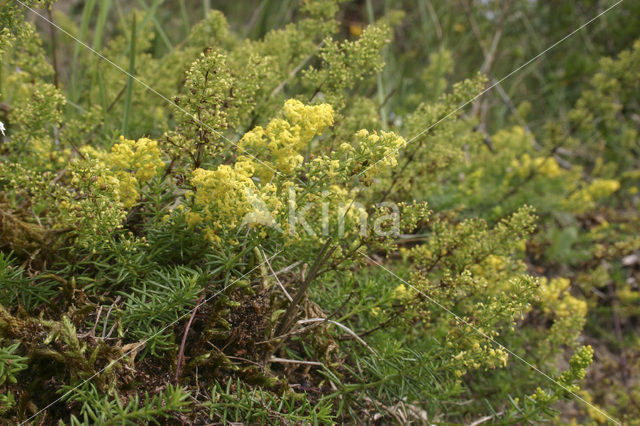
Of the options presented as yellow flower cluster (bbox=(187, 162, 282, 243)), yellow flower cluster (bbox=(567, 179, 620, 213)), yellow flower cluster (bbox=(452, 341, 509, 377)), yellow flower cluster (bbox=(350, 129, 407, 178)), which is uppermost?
yellow flower cluster (bbox=(350, 129, 407, 178))

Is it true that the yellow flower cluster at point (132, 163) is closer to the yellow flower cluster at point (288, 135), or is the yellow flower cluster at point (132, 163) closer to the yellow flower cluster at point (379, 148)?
the yellow flower cluster at point (288, 135)

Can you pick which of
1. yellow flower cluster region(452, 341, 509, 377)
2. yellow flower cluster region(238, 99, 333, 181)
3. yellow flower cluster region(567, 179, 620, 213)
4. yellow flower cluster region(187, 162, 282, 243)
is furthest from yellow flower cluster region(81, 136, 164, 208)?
yellow flower cluster region(567, 179, 620, 213)

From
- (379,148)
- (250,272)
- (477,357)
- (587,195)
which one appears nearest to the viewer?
(379,148)

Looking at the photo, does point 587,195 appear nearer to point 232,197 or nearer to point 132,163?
point 232,197

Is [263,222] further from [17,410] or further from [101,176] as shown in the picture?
[17,410]

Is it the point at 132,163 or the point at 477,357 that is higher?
the point at 132,163

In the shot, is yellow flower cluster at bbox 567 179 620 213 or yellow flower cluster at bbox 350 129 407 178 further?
yellow flower cluster at bbox 567 179 620 213

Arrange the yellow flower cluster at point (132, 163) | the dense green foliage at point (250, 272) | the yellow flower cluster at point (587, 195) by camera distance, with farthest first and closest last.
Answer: the yellow flower cluster at point (587, 195), the yellow flower cluster at point (132, 163), the dense green foliage at point (250, 272)

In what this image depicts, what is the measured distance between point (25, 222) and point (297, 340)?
1075 millimetres

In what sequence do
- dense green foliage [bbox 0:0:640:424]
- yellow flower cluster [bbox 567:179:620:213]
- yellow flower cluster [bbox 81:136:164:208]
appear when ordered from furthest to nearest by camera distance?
yellow flower cluster [bbox 567:179:620:213] → yellow flower cluster [bbox 81:136:164:208] → dense green foliage [bbox 0:0:640:424]

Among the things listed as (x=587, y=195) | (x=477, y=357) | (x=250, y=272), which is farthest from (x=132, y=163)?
(x=587, y=195)

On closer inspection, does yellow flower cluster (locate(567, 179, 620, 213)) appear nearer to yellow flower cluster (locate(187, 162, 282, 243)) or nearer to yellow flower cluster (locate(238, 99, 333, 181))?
yellow flower cluster (locate(238, 99, 333, 181))

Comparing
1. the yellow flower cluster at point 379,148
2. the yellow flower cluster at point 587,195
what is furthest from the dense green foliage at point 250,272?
the yellow flower cluster at point 587,195

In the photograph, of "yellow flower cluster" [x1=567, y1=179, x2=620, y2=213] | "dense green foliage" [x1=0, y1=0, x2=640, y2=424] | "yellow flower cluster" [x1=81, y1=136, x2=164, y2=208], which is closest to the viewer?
"dense green foliage" [x1=0, y1=0, x2=640, y2=424]
